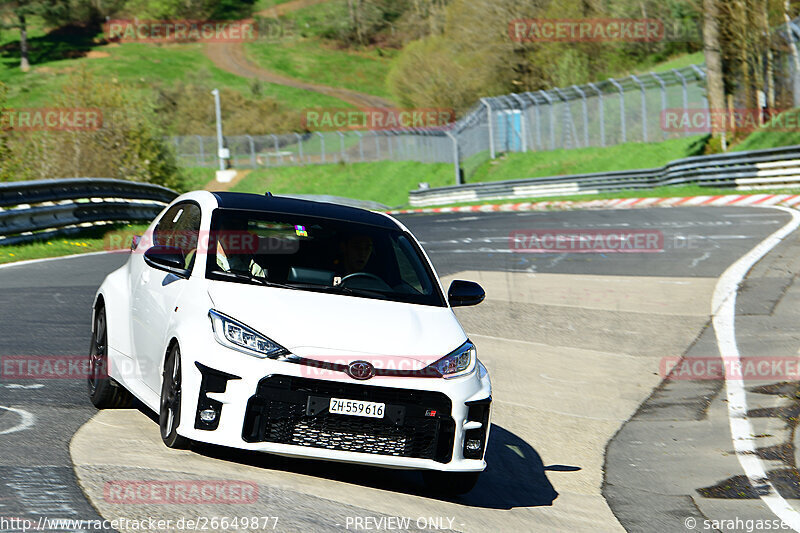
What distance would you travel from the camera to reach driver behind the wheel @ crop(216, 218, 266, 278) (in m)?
7.05

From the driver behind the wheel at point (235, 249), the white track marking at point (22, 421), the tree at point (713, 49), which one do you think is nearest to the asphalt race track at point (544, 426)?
the white track marking at point (22, 421)

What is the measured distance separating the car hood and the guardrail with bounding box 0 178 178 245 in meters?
13.4

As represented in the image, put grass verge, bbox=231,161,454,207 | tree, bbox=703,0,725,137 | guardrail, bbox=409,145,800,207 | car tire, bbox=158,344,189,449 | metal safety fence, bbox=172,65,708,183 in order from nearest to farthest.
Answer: car tire, bbox=158,344,189,449, guardrail, bbox=409,145,800,207, tree, bbox=703,0,725,137, metal safety fence, bbox=172,65,708,183, grass verge, bbox=231,161,454,207

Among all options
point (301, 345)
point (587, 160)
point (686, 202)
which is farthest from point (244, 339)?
point (587, 160)

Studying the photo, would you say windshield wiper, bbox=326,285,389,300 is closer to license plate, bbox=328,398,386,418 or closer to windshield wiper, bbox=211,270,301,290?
windshield wiper, bbox=211,270,301,290

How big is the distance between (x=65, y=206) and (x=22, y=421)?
15.2 m

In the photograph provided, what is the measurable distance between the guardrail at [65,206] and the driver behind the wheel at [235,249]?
12644 millimetres

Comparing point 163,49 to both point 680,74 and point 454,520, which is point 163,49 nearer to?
point 680,74

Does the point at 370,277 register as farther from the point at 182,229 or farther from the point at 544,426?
the point at 544,426

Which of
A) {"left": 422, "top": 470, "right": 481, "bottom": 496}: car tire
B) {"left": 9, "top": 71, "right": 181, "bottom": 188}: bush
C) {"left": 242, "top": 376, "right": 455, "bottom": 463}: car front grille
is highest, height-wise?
{"left": 242, "top": 376, "right": 455, "bottom": 463}: car front grille

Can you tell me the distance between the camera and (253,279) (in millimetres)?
6914

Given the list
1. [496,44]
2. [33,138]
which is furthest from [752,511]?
[496,44]

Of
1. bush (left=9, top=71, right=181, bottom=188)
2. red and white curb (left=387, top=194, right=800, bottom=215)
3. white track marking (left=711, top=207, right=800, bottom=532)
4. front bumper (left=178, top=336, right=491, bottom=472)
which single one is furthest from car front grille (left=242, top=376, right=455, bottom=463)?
bush (left=9, top=71, right=181, bottom=188)

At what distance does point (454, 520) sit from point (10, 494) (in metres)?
2.27
